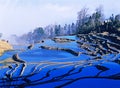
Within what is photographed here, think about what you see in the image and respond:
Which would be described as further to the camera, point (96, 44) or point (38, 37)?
point (38, 37)

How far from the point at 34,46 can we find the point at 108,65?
16.2 m

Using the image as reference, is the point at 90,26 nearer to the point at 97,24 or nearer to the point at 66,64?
the point at 97,24

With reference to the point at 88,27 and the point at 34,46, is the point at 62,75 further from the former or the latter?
the point at 88,27

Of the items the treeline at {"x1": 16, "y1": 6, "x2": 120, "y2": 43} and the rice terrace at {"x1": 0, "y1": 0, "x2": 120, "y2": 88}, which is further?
the treeline at {"x1": 16, "y1": 6, "x2": 120, "y2": 43}

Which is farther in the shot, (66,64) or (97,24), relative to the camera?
(97,24)

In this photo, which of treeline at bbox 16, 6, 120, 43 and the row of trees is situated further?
treeline at bbox 16, 6, 120, 43

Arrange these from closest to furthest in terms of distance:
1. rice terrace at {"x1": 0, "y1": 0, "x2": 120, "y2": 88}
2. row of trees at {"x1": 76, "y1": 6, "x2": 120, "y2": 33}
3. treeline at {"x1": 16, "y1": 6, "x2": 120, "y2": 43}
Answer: rice terrace at {"x1": 0, "y1": 0, "x2": 120, "y2": 88}
row of trees at {"x1": 76, "y1": 6, "x2": 120, "y2": 33}
treeline at {"x1": 16, "y1": 6, "x2": 120, "y2": 43}

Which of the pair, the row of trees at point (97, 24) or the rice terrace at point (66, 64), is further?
the row of trees at point (97, 24)

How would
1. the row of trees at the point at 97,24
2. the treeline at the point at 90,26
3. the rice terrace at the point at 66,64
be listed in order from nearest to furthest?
the rice terrace at the point at 66,64, the row of trees at the point at 97,24, the treeline at the point at 90,26

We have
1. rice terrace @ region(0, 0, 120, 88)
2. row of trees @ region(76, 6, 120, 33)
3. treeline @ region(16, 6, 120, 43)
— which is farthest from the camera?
treeline @ region(16, 6, 120, 43)

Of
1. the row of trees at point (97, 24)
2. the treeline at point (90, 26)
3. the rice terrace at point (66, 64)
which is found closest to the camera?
the rice terrace at point (66, 64)

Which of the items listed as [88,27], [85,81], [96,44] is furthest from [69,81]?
[88,27]

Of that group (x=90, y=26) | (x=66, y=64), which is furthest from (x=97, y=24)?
(x=66, y=64)

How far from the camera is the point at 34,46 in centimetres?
4809
